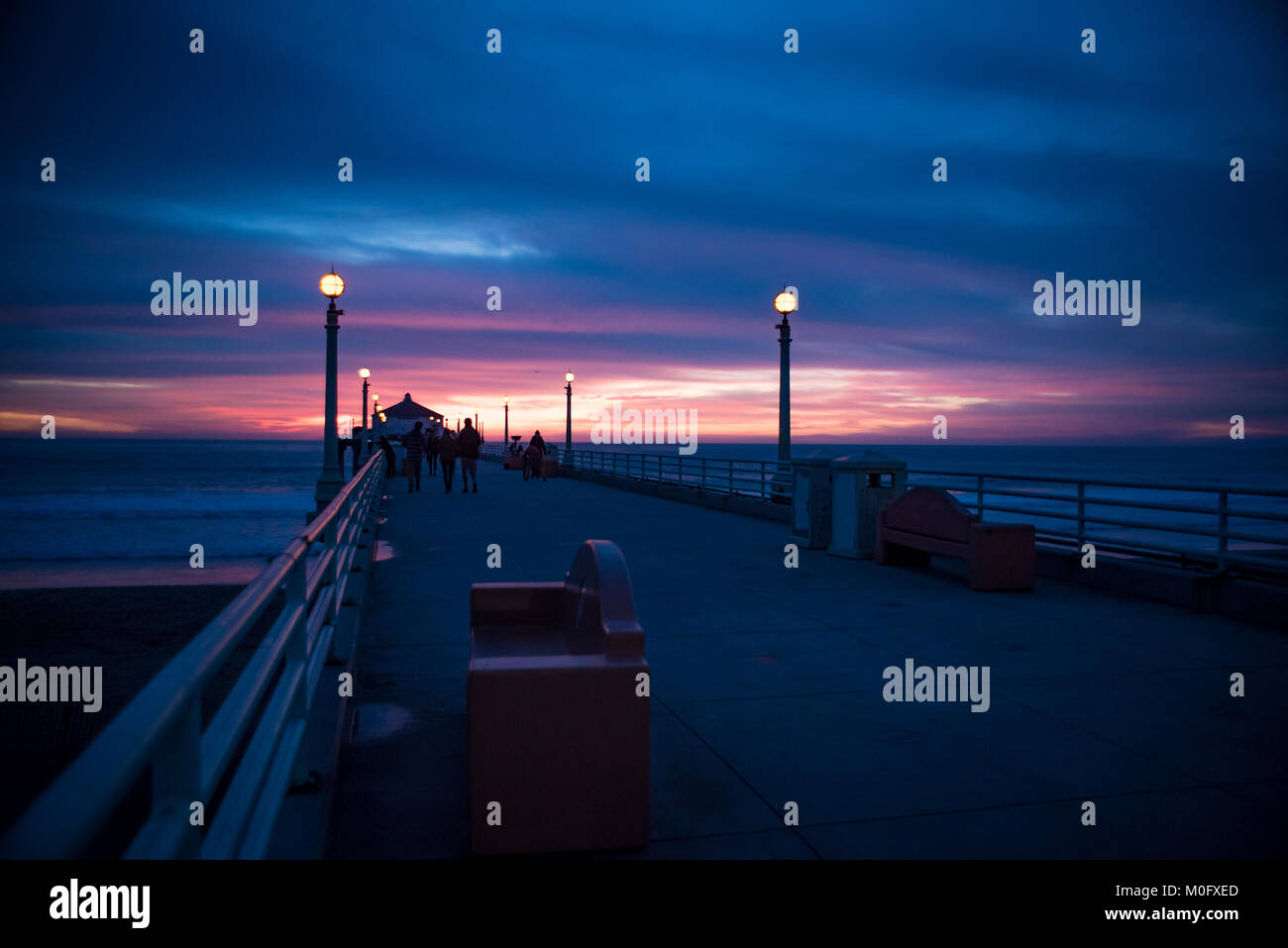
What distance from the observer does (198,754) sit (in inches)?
74.6

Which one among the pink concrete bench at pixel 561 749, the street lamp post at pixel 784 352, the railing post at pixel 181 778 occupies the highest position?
the street lamp post at pixel 784 352

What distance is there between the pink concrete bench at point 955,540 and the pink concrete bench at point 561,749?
6.30m

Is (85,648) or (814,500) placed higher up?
(814,500)

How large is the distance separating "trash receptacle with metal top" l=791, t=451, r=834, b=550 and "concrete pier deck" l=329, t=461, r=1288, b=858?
3.03 meters

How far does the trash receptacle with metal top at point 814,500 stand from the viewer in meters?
12.6

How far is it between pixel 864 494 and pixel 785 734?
712 centimetres

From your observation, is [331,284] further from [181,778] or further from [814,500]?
[181,778]

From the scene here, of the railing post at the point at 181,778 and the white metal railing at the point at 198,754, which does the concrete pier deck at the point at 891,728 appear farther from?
the railing post at the point at 181,778

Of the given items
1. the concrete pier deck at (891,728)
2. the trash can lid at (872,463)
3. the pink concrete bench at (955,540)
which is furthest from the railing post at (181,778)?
the trash can lid at (872,463)

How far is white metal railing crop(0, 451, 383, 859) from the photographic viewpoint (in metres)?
1.24

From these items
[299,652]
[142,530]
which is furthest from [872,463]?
[142,530]

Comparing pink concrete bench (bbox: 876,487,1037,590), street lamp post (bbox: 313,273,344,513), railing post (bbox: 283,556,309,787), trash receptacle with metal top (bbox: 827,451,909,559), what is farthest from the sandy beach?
pink concrete bench (bbox: 876,487,1037,590)
